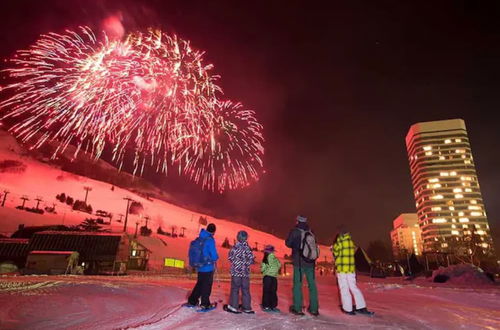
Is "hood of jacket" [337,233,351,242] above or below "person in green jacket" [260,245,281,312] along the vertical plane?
above

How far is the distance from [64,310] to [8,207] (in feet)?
245

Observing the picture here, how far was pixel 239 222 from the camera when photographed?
14975cm

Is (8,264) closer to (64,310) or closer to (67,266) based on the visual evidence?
(67,266)

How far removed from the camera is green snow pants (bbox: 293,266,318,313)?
273 inches

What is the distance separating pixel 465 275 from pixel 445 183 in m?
182

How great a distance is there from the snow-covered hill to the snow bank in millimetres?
43678

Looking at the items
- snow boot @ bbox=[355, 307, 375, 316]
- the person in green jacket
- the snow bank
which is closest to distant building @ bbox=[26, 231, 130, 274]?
the snow bank

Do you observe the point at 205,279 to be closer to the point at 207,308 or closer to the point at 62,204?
the point at 207,308

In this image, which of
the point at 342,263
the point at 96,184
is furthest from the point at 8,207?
the point at 342,263

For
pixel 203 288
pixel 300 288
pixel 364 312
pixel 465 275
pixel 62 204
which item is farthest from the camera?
pixel 62 204

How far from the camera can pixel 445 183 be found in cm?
18025

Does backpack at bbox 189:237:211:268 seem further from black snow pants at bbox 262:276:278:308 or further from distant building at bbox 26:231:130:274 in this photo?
distant building at bbox 26:231:130:274

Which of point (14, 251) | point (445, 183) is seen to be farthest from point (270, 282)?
point (445, 183)

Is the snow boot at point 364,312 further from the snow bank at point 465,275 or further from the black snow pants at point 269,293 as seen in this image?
the snow bank at point 465,275
